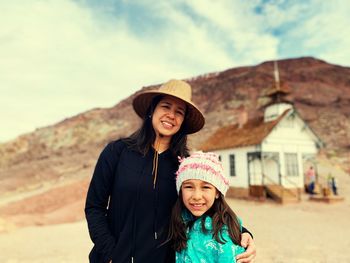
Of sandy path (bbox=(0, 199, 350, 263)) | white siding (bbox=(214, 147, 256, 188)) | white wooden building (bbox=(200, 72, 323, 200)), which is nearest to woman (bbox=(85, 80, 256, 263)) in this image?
sandy path (bbox=(0, 199, 350, 263))

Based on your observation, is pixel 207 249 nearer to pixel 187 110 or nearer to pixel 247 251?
pixel 247 251

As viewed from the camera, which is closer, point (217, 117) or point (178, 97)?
point (178, 97)

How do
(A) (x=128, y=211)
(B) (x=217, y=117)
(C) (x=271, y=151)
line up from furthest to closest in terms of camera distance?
(B) (x=217, y=117) → (C) (x=271, y=151) → (A) (x=128, y=211)

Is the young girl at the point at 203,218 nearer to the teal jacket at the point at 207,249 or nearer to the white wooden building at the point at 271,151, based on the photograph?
the teal jacket at the point at 207,249

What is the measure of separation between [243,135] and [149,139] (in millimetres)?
18121

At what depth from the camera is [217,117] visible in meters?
48.8

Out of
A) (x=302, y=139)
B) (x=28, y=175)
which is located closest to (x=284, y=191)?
→ (x=302, y=139)

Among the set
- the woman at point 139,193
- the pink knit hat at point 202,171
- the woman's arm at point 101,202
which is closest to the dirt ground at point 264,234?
the pink knit hat at point 202,171

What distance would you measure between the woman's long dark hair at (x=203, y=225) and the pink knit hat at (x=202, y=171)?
18 cm

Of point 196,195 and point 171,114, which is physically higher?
point 171,114

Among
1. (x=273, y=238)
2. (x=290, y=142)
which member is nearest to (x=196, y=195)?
(x=273, y=238)

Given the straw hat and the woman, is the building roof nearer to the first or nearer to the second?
the straw hat

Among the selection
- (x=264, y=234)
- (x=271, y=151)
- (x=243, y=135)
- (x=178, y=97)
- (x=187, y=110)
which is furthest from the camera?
(x=243, y=135)

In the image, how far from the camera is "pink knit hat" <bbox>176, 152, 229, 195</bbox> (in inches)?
98.7
